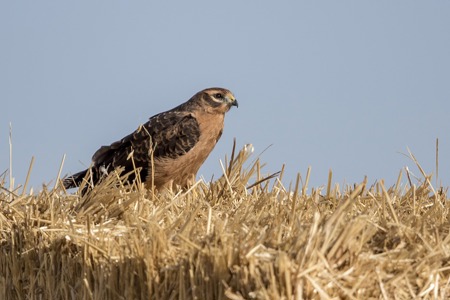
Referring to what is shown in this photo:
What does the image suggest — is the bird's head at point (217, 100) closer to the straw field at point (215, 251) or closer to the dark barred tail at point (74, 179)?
the dark barred tail at point (74, 179)

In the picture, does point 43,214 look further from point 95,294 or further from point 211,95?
point 211,95

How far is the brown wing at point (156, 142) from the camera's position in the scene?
8398 millimetres

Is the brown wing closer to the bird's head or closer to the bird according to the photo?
the bird

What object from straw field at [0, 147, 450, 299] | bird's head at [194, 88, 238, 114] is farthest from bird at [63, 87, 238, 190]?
straw field at [0, 147, 450, 299]

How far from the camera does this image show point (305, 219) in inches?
195

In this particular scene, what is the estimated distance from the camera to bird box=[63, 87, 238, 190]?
8391mm

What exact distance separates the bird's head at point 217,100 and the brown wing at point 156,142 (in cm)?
26

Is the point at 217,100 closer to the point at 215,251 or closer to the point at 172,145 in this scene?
the point at 172,145

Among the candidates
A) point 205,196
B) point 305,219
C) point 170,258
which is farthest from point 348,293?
point 205,196

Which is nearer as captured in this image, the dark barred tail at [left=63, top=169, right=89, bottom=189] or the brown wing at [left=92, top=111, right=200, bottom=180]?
the brown wing at [left=92, top=111, right=200, bottom=180]

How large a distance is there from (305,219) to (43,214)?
179 centimetres

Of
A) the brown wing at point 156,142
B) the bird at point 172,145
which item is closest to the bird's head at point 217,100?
the bird at point 172,145

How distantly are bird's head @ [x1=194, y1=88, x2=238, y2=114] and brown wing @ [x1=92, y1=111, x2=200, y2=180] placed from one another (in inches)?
Answer: 10.2

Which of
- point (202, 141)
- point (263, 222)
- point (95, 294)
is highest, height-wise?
point (202, 141)
